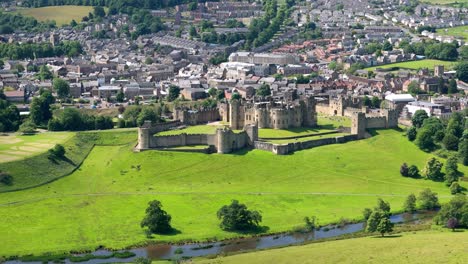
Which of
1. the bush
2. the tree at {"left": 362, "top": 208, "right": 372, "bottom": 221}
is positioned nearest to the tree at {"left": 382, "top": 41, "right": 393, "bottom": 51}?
the tree at {"left": 362, "top": 208, "right": 372, "bottom": 221}

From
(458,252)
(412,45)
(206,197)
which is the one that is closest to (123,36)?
(412,45)

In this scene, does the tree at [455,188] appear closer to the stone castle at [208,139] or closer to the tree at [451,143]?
the tree at [451,143]

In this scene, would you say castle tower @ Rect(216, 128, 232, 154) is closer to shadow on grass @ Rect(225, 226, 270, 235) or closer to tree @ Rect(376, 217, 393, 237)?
shadow on grass @ Rect(225, 226, 270, 235)

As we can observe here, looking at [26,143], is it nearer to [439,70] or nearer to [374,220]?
[374,220]

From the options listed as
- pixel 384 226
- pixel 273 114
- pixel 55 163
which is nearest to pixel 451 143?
pixel 273 114

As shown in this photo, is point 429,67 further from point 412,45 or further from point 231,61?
point 231,61
